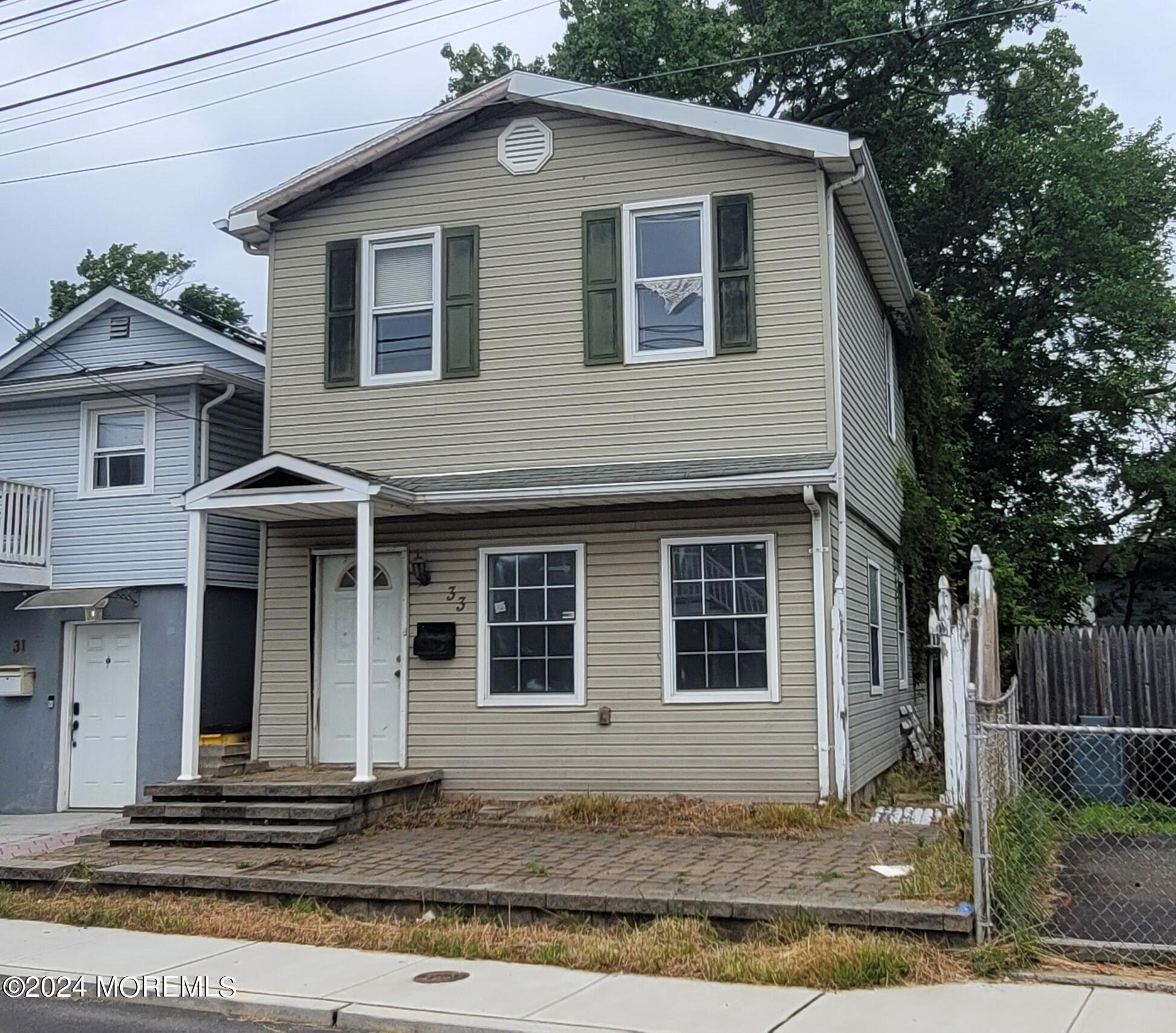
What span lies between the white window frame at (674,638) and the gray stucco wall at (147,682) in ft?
18.6

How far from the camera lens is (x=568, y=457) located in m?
12.5

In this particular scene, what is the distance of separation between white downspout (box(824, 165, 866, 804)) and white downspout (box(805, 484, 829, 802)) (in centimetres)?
11

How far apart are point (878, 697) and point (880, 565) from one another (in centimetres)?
176

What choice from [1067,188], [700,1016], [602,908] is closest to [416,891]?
[602,908]

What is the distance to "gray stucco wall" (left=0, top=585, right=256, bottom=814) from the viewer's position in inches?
576

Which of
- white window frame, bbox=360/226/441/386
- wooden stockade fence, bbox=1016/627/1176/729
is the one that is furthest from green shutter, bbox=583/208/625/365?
wooden stockade fence, bbox=1016/627/1176/729

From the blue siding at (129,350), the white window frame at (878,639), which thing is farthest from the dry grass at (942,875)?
the blue siding at (129,350)

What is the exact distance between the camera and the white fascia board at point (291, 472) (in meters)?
11.7

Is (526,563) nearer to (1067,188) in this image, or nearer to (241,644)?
(241,644)

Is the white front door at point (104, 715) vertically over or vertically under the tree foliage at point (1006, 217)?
under

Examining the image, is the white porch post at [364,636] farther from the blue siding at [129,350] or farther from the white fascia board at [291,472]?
the blue siding at [129,350]

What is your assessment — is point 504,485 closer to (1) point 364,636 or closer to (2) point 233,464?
(1) point 364,636

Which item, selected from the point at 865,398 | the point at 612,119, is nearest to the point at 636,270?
the point at 612,119

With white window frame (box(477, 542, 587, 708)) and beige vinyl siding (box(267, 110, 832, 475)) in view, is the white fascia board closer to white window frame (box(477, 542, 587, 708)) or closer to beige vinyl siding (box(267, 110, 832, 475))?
beige vinyl siding (box(267, 110, 832, 475))
